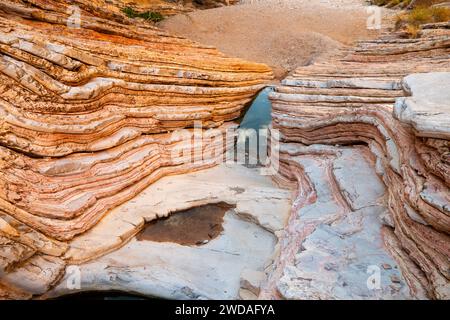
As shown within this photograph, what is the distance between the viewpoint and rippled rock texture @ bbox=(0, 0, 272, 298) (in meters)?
5.04

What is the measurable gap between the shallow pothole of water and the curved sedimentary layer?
1313mm

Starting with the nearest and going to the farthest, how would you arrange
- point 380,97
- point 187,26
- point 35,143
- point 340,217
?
point 340,217, point 35,143, point 380,97, point 187,26

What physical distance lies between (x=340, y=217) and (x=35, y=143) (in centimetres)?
436

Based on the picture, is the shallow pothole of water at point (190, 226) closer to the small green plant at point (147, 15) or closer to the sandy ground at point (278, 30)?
the sandy ground at point (278, 30)

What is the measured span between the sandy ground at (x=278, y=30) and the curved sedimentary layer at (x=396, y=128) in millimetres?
2845

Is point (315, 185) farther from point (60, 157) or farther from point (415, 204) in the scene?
point (60, 157)

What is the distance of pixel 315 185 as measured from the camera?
6.04m

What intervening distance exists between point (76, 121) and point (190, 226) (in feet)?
8.01

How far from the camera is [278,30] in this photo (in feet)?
49.7

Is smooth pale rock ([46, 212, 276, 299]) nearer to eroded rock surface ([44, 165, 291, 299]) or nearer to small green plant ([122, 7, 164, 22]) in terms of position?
eroded rock surface ([44, 165, 291, 299])

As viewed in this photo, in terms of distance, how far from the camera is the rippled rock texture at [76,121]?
5043mm

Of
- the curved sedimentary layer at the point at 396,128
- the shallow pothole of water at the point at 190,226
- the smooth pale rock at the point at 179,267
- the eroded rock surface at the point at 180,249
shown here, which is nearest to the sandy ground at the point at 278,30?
the curved sedimentary layer at the point at 396,128

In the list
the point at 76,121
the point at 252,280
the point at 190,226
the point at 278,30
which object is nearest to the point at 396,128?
the point at 252,280

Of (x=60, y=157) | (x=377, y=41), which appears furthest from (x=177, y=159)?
(x=377, y=41)
